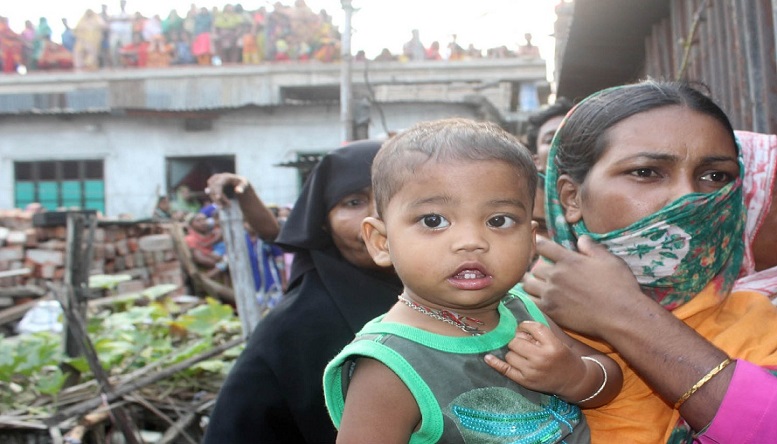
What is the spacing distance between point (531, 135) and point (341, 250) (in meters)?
2.66

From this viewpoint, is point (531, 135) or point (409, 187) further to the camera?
point (531, 135)

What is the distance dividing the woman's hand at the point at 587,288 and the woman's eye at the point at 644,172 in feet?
0.64

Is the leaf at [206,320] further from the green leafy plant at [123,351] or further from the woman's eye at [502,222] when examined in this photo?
the woman's eye at [502,222]

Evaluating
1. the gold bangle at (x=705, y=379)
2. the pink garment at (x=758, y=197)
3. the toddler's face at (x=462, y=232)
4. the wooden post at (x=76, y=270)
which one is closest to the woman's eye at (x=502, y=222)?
the toddler's face at (x=462, y=232)

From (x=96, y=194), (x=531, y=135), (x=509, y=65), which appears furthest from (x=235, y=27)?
(x=531, y=135)

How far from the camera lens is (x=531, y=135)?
4863 millimetres

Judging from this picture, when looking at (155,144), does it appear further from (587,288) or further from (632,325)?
(632,325)

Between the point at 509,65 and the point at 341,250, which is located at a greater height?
the point at 509,65

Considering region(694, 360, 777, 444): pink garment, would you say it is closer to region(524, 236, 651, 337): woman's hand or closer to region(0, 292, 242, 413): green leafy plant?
region(524, 236, 651, 337): woman's hand

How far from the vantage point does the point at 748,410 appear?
143 cm

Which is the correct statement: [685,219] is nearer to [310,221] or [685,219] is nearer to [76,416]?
[310,221]

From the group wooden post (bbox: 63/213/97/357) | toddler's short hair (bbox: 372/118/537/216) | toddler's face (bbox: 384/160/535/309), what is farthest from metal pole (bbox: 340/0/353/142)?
toddler's face (bbox: 384/160/535/309)

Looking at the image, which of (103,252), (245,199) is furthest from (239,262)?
(103,252)

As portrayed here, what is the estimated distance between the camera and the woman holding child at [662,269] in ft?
4.97
